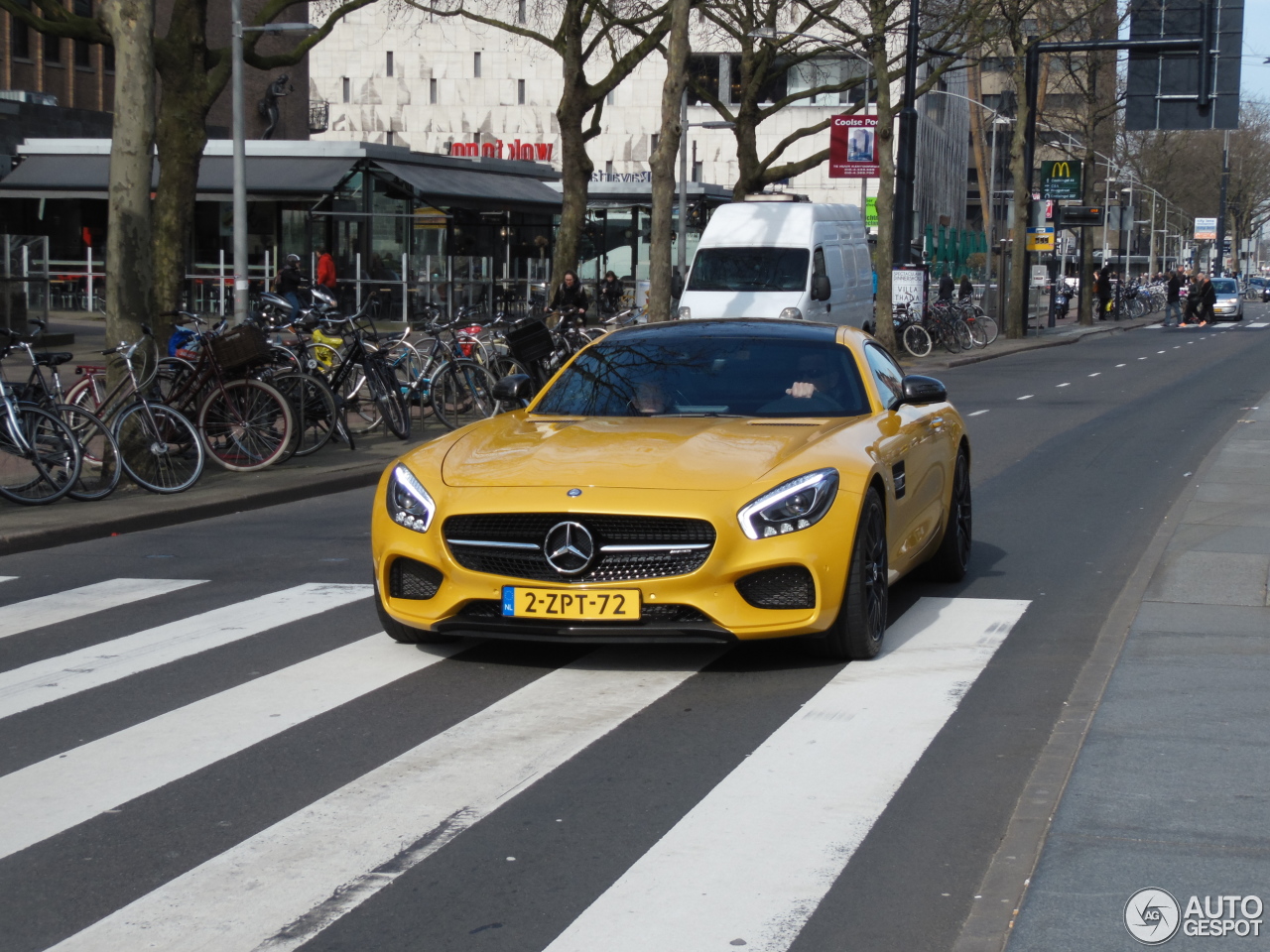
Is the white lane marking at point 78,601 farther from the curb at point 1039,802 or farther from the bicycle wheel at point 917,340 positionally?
the bicycle wheel at point 917,340

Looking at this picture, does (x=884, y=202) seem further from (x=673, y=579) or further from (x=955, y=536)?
(x=673, y=579)

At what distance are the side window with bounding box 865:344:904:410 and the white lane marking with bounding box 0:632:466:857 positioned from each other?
96.1 inches

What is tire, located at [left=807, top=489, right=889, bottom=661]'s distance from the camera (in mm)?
6930

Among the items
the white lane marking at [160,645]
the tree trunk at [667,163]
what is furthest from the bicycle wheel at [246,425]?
the tree trunk at [667,163]

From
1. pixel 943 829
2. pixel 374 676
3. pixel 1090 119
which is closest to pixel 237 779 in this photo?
pixel 374 676

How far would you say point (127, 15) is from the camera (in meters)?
13.6

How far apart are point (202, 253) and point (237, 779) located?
124 ft

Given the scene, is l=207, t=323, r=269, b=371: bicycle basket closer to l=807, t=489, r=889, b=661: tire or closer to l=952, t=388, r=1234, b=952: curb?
l=807, t=489, r=889, b=661: tire

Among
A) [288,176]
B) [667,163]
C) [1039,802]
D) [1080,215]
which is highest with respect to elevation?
[1080,215]

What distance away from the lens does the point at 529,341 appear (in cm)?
1830

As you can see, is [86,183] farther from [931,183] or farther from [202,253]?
[931,183]

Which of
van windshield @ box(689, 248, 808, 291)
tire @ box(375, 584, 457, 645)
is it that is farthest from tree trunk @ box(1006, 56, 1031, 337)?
tire @ box(375, 584, 457, 645)

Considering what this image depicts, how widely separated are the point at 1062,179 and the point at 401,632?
49.7 m

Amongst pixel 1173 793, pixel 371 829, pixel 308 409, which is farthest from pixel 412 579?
pixel 308 409
